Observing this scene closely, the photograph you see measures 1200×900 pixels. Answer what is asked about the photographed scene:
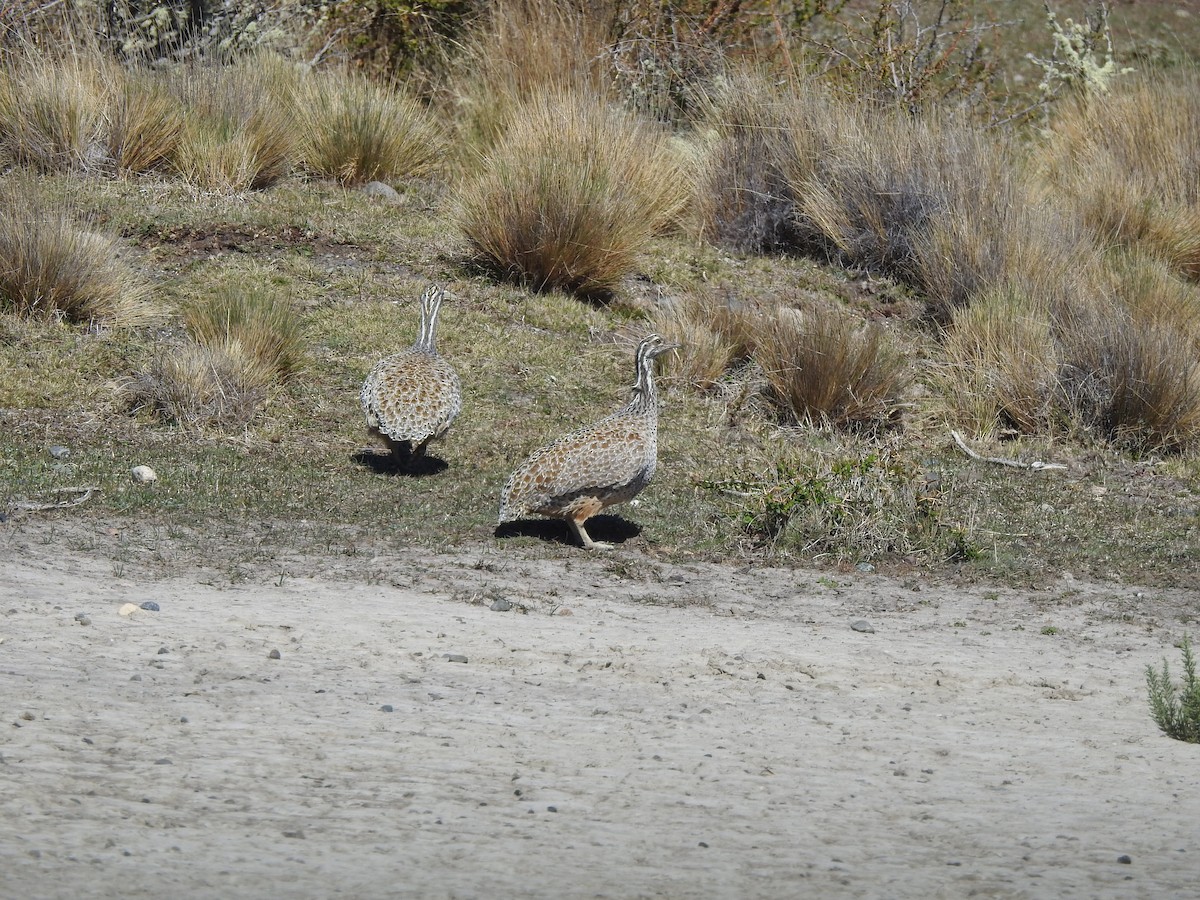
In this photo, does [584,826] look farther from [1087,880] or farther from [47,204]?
[47,204]

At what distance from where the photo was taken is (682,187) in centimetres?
1458

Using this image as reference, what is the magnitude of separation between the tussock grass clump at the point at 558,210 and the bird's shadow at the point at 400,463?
3325 millimetres

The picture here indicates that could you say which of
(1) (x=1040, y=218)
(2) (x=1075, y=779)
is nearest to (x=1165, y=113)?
(1) (x=1040, y=218)

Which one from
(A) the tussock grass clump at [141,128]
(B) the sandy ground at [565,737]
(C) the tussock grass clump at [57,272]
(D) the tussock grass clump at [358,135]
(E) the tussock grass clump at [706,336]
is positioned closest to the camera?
(B) the sandy ground at [565,737]

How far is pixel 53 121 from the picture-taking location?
45.3ft

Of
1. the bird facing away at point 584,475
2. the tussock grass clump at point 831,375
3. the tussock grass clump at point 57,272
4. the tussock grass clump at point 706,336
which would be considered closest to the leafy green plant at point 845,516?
the bird facing away at point 584,475

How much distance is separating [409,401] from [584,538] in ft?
4.68

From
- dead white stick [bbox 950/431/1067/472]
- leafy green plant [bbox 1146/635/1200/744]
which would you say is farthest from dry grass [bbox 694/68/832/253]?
leafy green plant [bbox 1146/635/1200/744]

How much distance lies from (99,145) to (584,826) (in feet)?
37.2

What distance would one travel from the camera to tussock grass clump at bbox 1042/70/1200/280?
1438cm

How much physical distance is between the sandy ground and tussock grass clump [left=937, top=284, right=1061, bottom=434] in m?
3.61

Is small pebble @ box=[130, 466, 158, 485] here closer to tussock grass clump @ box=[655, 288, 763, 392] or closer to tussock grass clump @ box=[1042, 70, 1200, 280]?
tussock grass clump @ box=[655, 288, 763, 392]

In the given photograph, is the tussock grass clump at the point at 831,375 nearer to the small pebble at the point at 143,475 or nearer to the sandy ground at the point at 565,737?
the sandy ground at the point at 565,737

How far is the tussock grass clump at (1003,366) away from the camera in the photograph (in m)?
11.2
